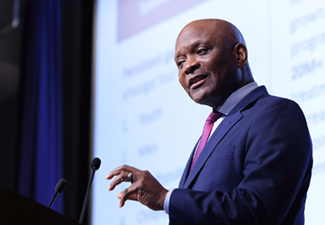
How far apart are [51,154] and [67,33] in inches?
51.4

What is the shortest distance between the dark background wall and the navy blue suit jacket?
9.93ft

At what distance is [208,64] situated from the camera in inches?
87.2

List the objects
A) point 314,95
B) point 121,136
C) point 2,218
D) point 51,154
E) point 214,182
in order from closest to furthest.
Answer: point 2,218 → point 214,182 → point 314,95 → point 121,136 → point 51,154

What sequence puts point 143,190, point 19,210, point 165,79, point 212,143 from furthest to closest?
point 165,79 < point 212,143 < point 143,190 < point 19,210

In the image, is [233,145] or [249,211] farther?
[233,145]

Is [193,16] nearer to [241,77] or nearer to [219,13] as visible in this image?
[219,13]

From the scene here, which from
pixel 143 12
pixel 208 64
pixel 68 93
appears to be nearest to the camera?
pixel 208 64

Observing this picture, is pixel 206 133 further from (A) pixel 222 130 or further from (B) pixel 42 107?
(B) pixel 42 107

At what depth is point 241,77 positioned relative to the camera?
228 cm

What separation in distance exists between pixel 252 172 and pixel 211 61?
64 cm

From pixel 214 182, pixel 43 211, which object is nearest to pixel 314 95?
pixel 214 182

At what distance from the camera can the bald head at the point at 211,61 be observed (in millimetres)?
2229

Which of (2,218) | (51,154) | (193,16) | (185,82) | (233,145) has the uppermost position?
(193,16)

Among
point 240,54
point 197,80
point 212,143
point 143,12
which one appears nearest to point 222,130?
point 212,143
